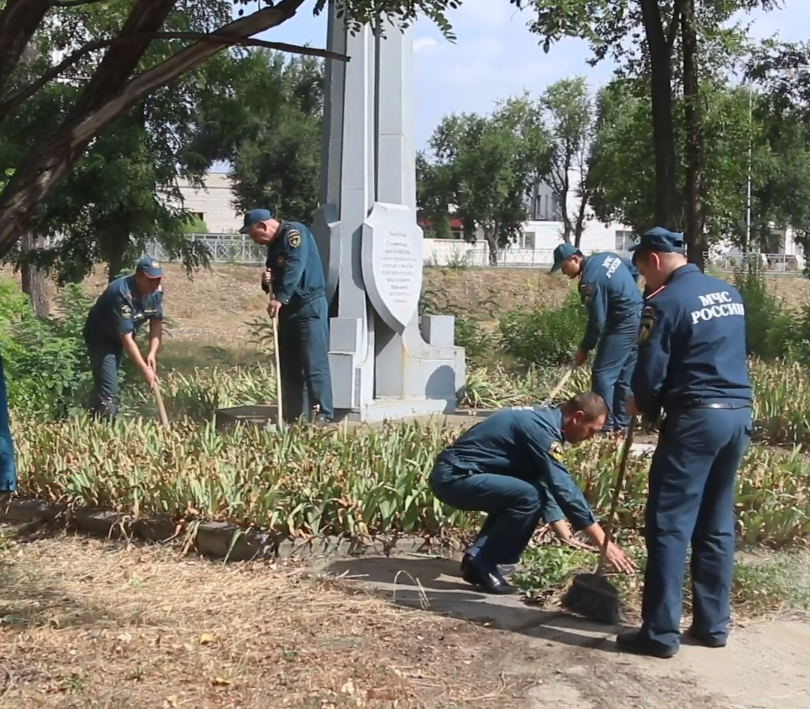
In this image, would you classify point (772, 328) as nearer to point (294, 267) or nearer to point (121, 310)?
point (294, 267)

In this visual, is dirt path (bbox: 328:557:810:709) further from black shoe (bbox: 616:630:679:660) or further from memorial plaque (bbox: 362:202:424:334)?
memorial plaque (bbox: 362:202:424:334)

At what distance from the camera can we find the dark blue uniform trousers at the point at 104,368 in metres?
9.02

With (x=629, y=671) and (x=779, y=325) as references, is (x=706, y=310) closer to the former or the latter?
(x=629, y=671)

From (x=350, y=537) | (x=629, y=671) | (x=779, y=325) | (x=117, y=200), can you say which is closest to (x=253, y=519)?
(x=350, y=537)

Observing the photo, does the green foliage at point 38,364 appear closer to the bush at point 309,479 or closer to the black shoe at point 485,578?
the bush at point 309,479

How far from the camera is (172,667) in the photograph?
4453 mm

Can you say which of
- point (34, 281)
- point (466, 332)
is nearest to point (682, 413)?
point (466, 332)

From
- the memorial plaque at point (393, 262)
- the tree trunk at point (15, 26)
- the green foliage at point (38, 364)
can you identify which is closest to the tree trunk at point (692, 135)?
the memorial plaque at point (393, 262)

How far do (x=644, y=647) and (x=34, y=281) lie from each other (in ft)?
47.9

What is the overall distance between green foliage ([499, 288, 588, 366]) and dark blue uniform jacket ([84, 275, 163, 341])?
7657mm

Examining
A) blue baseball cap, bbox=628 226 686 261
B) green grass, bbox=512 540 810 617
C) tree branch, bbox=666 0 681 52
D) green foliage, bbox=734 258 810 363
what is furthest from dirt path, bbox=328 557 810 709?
tree branch, bbox=666 0 681 52

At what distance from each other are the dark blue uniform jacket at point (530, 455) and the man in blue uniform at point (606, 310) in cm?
360

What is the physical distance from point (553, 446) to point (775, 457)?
2.70 meters

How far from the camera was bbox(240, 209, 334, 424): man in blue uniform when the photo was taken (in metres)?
8.93
